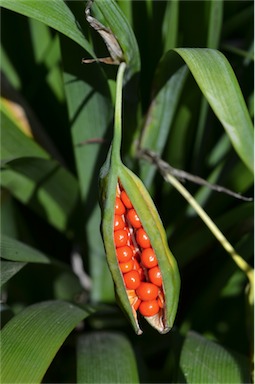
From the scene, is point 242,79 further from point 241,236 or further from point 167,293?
point 167,293

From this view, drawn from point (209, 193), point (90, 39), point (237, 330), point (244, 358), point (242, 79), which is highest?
point (90, 39)

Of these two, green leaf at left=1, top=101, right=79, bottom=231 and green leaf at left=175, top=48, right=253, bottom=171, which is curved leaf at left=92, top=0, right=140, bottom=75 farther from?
green leaf at left=1, top=101, right=79, bottom=231

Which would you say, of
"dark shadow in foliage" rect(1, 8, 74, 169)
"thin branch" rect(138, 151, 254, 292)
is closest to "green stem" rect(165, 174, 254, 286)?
"thin branch" rect(138, 151, 254, 292)

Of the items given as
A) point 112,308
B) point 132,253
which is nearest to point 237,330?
point 112,308

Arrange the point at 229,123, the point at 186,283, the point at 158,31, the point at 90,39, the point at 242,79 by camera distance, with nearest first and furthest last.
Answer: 1. the point at 229,123
2. the point at 90,39
3. the point at 158,31
4. the point at 242,79
5. the point at 186,283

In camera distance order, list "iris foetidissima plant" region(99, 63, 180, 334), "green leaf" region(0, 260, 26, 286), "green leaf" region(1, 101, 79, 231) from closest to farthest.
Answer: "iris foetidissima plant" region(99, 63, 180, 334)
"green leaf" region(0, 260, 26, 286)
"green leaf" region(1, 101, 79, 231)

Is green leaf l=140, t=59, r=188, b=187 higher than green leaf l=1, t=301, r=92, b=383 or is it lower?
higher
